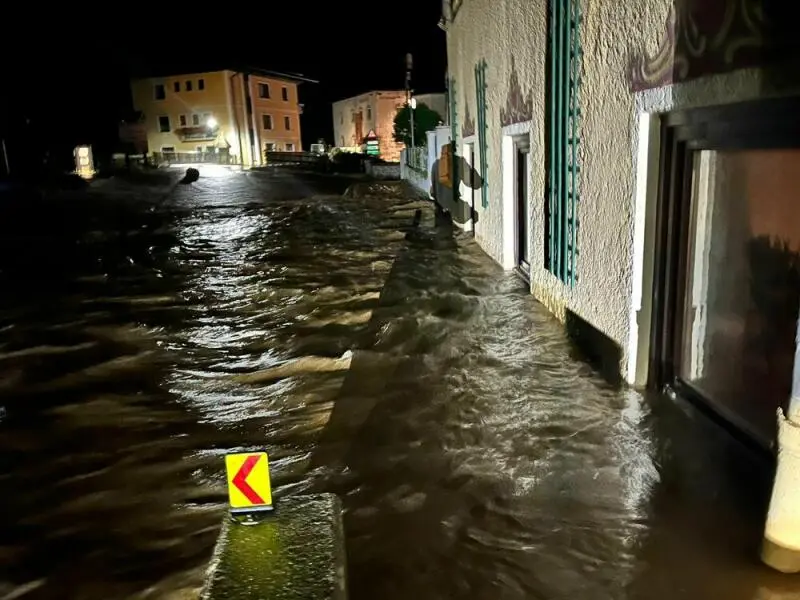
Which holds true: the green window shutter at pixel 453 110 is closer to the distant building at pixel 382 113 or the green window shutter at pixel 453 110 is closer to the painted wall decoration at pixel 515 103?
the painted wall decoration at pixel 515 103

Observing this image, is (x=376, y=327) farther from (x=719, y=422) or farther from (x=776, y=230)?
(x=776, y=230)

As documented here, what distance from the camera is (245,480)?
2535 millimetres

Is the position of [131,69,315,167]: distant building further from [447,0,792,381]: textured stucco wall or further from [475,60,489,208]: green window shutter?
[447,0,792,381]: textured stucco wall

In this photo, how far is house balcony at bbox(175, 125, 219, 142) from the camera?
161 ft

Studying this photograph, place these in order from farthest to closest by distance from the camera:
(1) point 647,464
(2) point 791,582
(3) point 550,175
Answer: (3) point 550,175
(1) point 647,464
(2) point 791,582

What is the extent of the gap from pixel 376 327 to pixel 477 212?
5.55m

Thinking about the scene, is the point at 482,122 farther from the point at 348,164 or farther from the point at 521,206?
the point at 348,164

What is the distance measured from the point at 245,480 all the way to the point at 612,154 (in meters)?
3.88

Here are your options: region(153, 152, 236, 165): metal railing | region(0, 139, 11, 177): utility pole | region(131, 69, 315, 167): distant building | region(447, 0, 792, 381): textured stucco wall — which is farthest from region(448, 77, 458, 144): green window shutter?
region(131, 69, 315, 167): distant building

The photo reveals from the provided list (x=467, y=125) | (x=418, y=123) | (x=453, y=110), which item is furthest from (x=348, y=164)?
(x=467, y=125)

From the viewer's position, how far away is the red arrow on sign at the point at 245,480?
99.5 inches

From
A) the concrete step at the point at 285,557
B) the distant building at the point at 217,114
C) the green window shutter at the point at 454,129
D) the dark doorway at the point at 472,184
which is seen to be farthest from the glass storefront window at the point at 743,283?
the distant building at the point at 217,114

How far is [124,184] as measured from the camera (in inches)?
1133

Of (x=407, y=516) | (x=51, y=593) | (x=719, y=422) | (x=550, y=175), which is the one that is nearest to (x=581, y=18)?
(x=550, y=175)
